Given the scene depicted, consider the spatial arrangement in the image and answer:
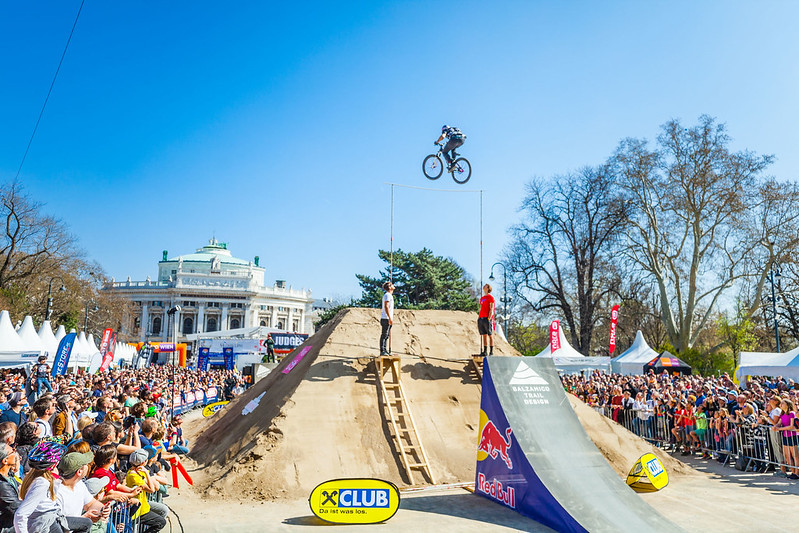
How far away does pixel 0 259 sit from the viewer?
4469 centimetres

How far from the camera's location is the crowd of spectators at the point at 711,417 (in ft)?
44.5

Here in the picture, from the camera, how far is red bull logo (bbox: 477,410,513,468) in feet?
32.5

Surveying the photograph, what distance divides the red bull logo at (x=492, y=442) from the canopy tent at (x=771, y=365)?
1755 cm

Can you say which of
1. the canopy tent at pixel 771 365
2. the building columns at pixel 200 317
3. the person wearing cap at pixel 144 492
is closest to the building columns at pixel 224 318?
the building columns at pixel 200 317

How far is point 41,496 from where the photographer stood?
477cm

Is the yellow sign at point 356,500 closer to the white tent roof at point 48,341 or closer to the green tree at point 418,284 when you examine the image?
the white tent roof at point 48,341

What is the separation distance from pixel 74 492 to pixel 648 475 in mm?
10576

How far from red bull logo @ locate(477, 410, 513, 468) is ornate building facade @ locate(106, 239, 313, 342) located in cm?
11372

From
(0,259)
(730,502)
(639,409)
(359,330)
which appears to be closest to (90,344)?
(0,259)

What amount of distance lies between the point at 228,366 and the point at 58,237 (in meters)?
18.0

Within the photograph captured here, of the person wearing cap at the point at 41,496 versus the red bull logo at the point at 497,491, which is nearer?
the person wearing cap at the point at 41,496

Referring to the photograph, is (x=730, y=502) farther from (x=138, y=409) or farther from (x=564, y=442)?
(x=138, y=409)

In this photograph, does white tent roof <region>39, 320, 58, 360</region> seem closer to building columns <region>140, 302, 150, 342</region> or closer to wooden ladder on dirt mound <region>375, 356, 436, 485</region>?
wooden ladder on dirt mound <region>375, 356, 436, 485</region>

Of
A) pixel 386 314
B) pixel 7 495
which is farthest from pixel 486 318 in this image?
pixel 7 495
